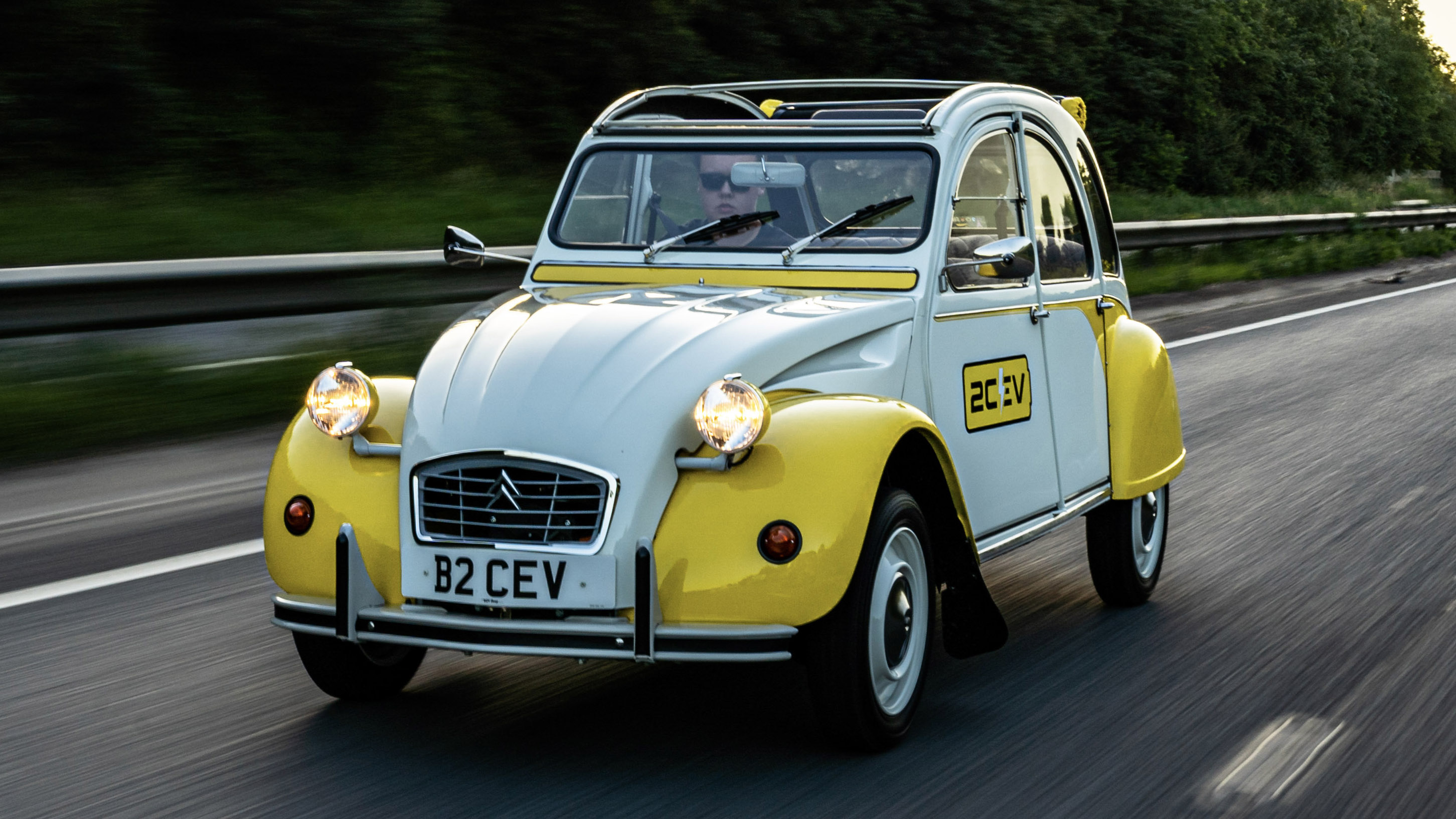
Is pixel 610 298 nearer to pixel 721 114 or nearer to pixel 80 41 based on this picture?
pixel 721 114

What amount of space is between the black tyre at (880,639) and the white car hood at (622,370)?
1.57 ft

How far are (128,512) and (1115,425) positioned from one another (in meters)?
4.10

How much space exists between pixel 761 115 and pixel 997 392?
1.85m

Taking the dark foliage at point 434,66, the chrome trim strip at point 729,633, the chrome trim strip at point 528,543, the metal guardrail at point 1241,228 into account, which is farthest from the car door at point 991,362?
the dark foliage at point 434,66

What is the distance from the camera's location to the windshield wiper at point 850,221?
555 cm

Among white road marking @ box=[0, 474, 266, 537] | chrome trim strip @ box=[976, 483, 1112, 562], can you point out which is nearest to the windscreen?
chrome trim strip @ box=[976, 483, 1112, 562]

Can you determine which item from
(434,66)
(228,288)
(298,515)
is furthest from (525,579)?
(434,66)

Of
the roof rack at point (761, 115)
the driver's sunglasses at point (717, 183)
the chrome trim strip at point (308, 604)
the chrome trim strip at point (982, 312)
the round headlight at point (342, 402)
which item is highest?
the roof rack at point (761, 115)

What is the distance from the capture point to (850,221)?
5.59 meters

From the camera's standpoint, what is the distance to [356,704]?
501 cm

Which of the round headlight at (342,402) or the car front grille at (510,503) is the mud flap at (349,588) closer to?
the car front grille at (510,503)

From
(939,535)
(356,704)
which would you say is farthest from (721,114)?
(356,704)

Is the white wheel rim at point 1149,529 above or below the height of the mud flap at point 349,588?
below

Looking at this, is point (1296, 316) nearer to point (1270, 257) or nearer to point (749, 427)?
point (1270, 257)
